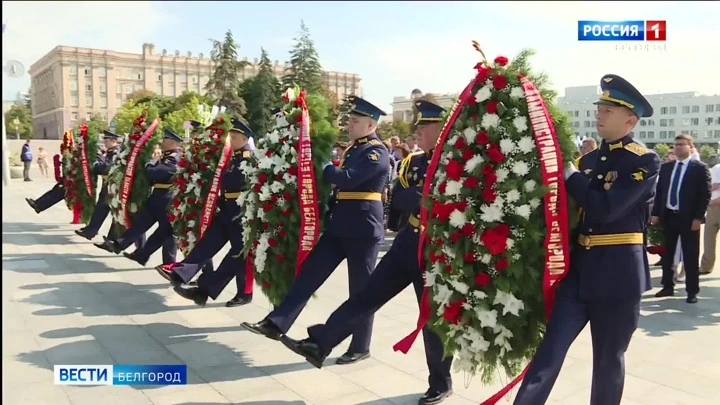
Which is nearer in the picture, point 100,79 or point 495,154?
point 495,154

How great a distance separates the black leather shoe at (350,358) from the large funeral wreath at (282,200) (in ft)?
2.39

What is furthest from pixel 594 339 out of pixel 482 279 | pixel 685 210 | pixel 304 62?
pixel 304 62

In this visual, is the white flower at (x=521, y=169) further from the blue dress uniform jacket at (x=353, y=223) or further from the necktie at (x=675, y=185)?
the necktie at (x=675, y=185)

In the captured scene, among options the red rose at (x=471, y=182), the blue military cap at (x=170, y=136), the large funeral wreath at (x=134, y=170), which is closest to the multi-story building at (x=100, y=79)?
the large funeral wreath at (x=134, y=170)

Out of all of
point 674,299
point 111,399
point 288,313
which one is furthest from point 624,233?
point 674,299

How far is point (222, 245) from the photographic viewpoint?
21.4 ft

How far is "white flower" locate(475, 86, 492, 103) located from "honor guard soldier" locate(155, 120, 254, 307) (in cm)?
312

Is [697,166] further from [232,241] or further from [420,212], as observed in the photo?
[232,241]

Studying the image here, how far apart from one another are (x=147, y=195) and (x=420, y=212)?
6073mm

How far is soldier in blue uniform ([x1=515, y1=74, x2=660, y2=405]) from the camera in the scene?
10.3 ft

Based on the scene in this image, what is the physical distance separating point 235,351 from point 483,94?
10.4 feet

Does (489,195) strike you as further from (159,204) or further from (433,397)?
(159,204)

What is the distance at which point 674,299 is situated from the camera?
7.19 metres

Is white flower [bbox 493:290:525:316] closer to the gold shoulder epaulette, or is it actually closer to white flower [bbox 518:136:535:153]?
white flower [bbox 518:136:535:153]
